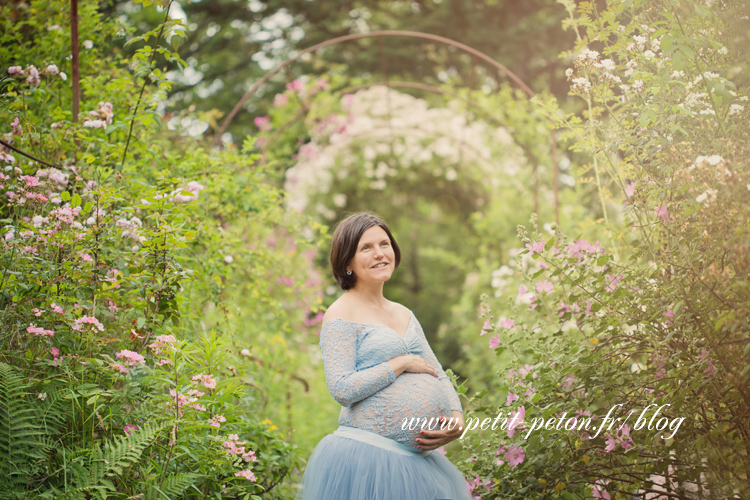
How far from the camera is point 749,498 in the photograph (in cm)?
169

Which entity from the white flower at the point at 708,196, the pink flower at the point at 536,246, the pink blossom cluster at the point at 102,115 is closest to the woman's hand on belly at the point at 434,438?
the pink flower at the point at 536,246

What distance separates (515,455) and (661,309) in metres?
0.81

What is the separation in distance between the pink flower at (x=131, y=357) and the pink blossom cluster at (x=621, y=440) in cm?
177

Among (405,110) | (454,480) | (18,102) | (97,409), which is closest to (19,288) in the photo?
(97,409)

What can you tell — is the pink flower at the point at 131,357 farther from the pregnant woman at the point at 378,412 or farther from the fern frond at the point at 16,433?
Answer: the pregnant woman at the point at 378,412

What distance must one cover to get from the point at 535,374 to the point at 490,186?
4668mm

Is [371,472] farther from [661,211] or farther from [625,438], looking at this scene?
[661,211]

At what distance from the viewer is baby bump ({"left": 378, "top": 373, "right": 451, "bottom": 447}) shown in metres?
2.05

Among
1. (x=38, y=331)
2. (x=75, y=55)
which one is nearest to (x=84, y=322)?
(x=38, y=331)

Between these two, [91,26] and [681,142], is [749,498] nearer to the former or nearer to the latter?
[681,142]

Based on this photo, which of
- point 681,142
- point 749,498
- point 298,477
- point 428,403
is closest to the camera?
point 749,498

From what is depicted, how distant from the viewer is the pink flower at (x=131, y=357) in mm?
1983

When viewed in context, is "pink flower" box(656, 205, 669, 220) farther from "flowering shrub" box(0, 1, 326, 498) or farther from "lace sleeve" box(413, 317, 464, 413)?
"flowering shrub" box(0, 1, 326, 498)

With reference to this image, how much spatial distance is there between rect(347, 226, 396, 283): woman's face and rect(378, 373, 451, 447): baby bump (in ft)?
1.42
